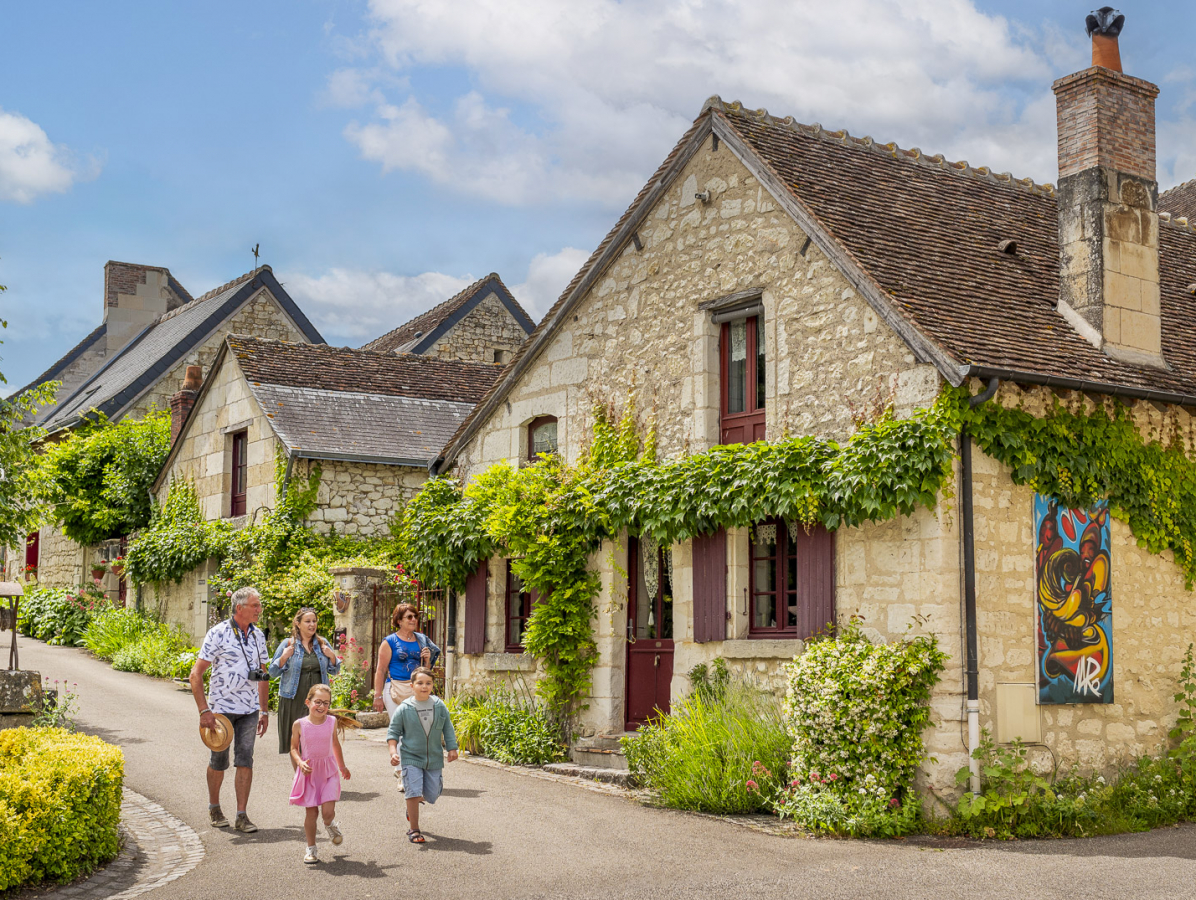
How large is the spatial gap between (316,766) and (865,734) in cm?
405

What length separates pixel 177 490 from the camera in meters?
21.4

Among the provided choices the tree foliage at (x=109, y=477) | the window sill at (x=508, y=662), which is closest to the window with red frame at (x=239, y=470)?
the tree foliage at (x=109, y=477)

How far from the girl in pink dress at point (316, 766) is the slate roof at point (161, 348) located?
17.9m

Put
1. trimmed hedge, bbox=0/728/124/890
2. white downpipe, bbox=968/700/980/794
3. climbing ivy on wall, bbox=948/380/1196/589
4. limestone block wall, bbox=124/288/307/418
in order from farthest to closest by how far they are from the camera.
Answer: limestone block wall, bbox=124/288/307/418
climbing ivy on wall, bbox=948/380/1196/589
white downpipe, bbox=968/700/980/794
trimmed hedge, bbox=0/728/124/890

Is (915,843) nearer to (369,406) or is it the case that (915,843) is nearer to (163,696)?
(163,696)

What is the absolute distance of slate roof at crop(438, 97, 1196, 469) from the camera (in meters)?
10.2

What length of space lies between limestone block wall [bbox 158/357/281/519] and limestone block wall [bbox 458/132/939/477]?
18.4 ft

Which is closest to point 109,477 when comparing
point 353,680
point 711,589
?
point 353,680

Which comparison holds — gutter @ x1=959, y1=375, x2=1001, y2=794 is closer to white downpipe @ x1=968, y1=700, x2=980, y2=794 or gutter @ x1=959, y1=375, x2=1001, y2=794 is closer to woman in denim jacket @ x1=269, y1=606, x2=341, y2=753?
white downpipe @ x1=968, y1=700, x2=980, y2=794

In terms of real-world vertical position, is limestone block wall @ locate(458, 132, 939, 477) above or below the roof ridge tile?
below

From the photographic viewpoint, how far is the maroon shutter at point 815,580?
1039 cm

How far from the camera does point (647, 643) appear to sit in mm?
12578

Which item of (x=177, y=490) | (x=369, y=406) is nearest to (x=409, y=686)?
(x=369, y=406)

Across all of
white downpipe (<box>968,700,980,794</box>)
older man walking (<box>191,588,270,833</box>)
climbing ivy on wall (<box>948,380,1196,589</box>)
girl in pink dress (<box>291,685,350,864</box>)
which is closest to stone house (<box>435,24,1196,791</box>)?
white downpipe (<box>968,700,980,794</box>)
